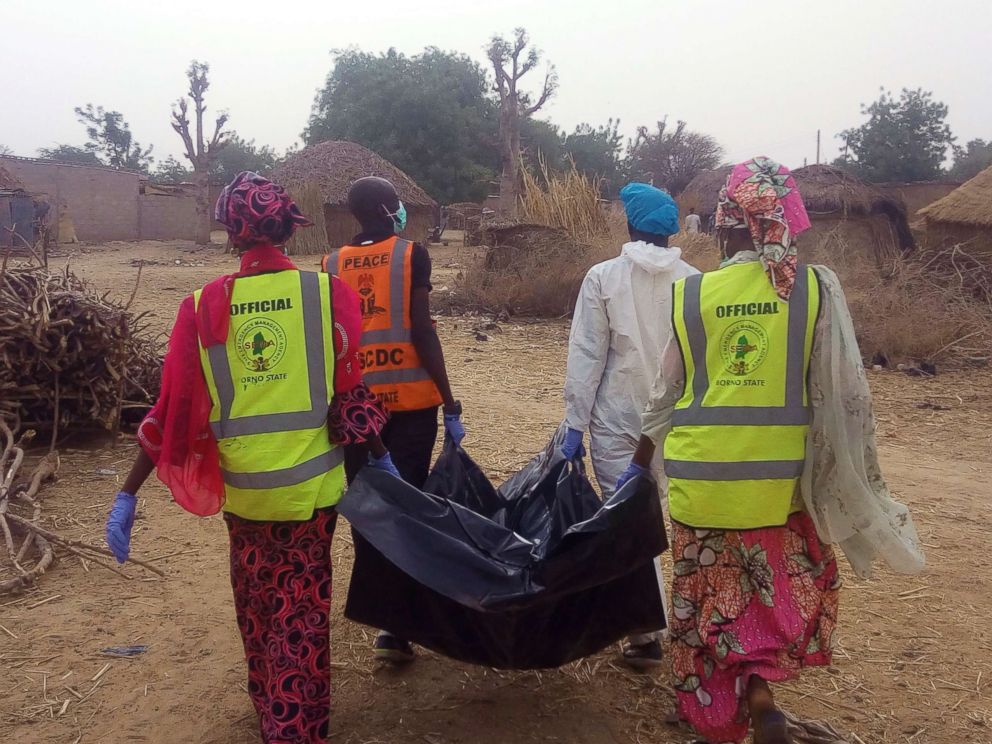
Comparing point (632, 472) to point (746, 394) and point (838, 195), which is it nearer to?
point (746, 394)

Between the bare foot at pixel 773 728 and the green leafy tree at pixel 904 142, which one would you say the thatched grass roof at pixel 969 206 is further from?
the green leafy tree at pixel 904 142

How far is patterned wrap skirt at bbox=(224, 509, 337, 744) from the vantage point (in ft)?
7.47

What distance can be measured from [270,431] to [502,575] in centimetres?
73

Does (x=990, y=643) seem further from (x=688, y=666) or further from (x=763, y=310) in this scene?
(x=763, y=310)

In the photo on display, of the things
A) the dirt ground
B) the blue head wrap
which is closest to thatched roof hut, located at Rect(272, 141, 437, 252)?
the dirt ground

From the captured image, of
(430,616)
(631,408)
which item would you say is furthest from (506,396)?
(430,616)

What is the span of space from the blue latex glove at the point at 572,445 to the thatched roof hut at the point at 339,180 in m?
18.0

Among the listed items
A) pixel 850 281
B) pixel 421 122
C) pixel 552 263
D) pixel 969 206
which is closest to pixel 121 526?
pixel 552 263

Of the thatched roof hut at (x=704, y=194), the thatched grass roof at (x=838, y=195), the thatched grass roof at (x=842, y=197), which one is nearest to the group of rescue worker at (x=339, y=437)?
the thatched grass roof at (x=838, y=195)

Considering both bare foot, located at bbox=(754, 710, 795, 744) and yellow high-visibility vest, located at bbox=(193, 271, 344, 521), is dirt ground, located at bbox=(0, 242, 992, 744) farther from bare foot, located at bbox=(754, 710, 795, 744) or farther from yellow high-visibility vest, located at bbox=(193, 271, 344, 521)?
yellow high-visibility vest, located at bbox=(193, 271, 344, 521)

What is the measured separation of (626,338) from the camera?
9.98ft

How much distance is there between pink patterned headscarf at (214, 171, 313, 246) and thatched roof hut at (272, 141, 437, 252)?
18.4m

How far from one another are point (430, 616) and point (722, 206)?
148 cm

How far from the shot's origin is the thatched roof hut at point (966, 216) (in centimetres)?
1212
